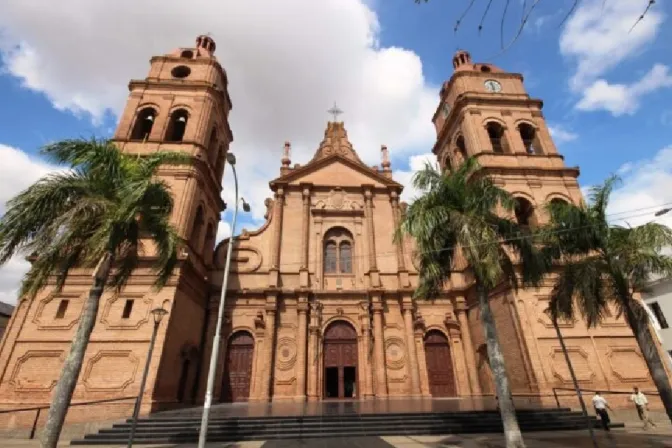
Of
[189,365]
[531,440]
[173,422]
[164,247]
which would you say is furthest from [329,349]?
[164,247]

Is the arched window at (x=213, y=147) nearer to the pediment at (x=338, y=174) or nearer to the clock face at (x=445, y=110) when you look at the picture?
the pediment at (x=338, y=174)

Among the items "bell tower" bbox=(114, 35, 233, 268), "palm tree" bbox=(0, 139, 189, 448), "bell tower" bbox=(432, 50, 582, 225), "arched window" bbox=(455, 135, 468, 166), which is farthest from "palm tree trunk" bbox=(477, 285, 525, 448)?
"arched window" bbox=(455, 135, 468, 166)

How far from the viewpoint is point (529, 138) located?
24312 millimetres

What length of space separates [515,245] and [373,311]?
10.9 m

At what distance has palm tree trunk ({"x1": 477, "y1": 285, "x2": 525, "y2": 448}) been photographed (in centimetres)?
882

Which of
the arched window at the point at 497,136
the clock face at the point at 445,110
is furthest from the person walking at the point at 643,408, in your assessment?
the clock face at the point at 445,110

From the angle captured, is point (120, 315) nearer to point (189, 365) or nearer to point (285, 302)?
point (189, 365)

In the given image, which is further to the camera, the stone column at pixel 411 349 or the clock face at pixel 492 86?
the clock face at pixel 492 86

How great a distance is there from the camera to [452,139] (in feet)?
85.4

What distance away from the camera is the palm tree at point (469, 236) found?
10375 mm

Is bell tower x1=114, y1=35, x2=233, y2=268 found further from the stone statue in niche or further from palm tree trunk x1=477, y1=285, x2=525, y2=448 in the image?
palm tree trunk x1=477, y1=285, x2=525, y2=448

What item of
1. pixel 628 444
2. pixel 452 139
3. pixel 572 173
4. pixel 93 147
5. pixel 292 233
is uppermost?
pixel 452 139

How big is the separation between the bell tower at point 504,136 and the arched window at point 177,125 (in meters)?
17.4

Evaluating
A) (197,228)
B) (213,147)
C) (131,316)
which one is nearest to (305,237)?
(197,228)
